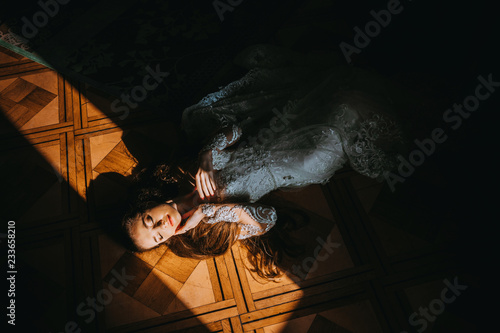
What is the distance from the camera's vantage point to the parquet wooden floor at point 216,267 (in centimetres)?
144

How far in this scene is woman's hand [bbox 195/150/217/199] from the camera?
1379mm

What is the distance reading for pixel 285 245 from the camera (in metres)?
1.54

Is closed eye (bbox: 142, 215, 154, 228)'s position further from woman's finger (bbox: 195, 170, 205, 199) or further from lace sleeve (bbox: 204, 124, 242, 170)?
lace sleeve (bbox: 204, 124, 242, 170)

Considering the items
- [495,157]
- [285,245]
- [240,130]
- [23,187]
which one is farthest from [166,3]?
[495,157]

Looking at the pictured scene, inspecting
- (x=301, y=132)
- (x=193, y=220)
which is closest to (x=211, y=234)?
(x=193, y=220)

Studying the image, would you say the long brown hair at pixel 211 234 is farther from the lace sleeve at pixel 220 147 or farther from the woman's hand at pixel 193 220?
the lace sleeve at pixel 220 147

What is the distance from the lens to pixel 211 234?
1444mm

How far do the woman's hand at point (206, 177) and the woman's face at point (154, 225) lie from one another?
0.17 m

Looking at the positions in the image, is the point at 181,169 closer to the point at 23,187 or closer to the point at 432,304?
the point at 23,187

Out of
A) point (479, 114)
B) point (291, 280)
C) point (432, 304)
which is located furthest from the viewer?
point (291, 280)

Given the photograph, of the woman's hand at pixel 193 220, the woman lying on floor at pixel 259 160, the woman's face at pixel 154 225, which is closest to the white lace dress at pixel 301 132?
the woman lying on floor at pixel 259 160

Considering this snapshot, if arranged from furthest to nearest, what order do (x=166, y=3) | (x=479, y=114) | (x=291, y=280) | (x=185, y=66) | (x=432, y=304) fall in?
(x=166, y=3) < (x=185, y=66) < (x=291, y=280) < (x=432, y=304) < (x=479, y=114)

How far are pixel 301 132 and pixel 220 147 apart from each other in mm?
406

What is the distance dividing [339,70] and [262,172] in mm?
719
